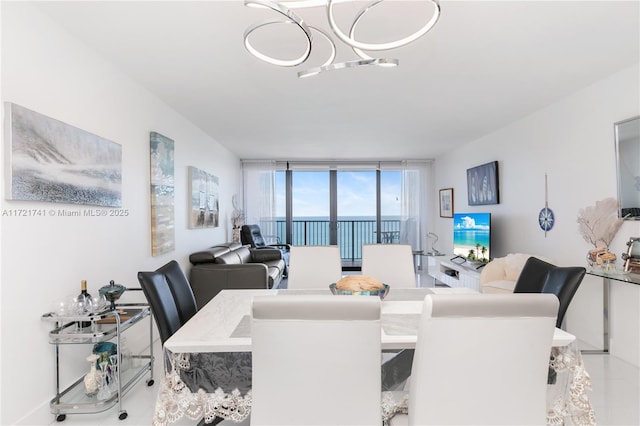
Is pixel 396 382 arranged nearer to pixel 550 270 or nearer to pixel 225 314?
pixel 225 314

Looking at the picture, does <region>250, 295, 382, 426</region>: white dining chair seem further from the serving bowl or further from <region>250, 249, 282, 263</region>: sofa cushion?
<region>250, 249, 282, 263</region>: sofa cushion

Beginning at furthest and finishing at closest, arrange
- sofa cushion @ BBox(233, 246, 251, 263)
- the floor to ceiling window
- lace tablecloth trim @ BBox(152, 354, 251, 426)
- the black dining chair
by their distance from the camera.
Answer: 1. the floor to ceiling window
2. sofa cushion @ BBox(233, 246, 251, 263)
3. the black dining chair
4. lace tablecloth trim @ BBox(152, 354, 251, 426)

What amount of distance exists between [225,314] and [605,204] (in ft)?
10.1

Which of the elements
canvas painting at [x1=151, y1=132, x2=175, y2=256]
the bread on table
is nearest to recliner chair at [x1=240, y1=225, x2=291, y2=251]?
canvas painting at [x1=151, y1=132, x2=175, y2=256]

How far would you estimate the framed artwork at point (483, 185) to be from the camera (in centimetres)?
467

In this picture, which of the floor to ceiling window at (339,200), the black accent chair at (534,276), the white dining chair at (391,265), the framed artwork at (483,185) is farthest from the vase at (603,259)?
the floor to ceiling window at (339,200)

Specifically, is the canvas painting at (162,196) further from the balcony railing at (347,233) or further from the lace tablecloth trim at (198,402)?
the balcony railing at (347,233)

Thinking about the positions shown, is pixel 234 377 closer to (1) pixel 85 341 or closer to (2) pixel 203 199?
(1) pixel 85 341

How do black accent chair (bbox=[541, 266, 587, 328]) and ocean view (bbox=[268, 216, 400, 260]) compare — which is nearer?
black accent chair (bbox=[541, 266, 587, 328])

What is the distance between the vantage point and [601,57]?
8.14 feet

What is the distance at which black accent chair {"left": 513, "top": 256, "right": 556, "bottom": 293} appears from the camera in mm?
1889

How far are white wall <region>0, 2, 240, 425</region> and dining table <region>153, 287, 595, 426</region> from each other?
1.04 metres

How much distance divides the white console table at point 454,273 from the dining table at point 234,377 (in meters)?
2.81

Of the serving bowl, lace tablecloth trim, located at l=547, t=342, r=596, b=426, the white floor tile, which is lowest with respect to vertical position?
the white floor tile
